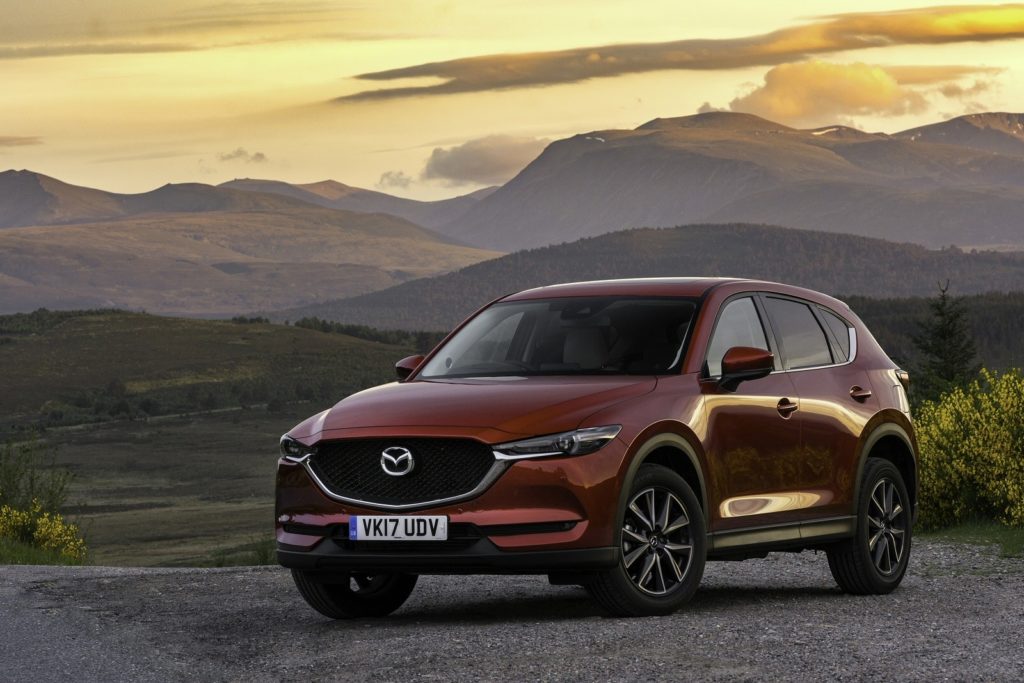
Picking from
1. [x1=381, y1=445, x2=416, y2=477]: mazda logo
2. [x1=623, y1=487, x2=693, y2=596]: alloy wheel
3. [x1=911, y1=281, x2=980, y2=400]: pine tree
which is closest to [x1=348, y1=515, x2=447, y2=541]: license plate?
[x1=381, y1=445, x2=416, y2=477]: mazda logo

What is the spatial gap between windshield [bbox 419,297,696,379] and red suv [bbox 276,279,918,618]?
0.01 metres

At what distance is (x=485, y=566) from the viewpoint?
340 inches

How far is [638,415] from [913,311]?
14352cm

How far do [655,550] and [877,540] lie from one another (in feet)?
8.49

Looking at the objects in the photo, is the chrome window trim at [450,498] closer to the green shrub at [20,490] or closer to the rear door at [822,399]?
the rear door at [822,399]

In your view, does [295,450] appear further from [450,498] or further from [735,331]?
[735,331]

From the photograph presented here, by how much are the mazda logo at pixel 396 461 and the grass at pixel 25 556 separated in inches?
352

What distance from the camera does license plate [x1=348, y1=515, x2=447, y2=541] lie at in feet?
28.5

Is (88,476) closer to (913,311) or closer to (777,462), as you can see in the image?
(777,462)

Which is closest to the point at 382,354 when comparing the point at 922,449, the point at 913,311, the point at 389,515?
the point at 913,311

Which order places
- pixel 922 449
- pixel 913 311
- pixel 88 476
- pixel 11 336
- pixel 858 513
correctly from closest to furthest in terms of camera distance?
pixel 858 513, pixel 922 449, pixel 88 476, pixel 11 336, pixel 913 311

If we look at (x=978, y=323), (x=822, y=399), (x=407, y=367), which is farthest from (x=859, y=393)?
(x=978, y=323)

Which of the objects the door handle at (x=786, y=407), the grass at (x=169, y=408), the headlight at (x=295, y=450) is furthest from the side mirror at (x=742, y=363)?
the grass at (x=169, y=408)

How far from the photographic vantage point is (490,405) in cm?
886
